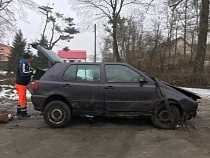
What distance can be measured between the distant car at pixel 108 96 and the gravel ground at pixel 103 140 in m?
0.37

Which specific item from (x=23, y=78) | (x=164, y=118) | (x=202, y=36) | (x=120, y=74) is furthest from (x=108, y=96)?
(x=202, y=36)

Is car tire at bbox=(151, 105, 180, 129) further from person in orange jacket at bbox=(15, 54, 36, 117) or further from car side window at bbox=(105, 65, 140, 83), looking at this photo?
person in orange jacket at bbox=(15, 54, 36, 117)

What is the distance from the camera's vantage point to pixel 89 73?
21.9 ft

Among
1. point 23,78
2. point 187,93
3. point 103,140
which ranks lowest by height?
point 103,140

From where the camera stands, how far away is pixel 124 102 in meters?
6.41

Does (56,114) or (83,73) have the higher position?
(83,73)

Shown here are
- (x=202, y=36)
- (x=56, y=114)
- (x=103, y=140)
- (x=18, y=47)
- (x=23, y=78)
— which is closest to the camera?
(x=103, y=140)

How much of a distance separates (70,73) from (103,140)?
6.60 feet

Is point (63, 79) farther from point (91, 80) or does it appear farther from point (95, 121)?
point (95, 121)

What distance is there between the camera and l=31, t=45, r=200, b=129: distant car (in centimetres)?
641

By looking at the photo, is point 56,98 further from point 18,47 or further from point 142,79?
point 18,47

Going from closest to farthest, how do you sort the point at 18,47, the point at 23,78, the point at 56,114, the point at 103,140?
the point at 103,140 < the point at 56,114 < the point at 23,78 < the point at 18,47

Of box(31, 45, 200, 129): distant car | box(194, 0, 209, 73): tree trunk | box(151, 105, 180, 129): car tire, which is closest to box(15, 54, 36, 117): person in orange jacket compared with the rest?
box(31, 45, 200, 129): distant car

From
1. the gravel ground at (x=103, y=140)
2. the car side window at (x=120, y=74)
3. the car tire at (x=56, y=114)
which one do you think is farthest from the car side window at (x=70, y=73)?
the gravel ground at (x=103, y=140)
